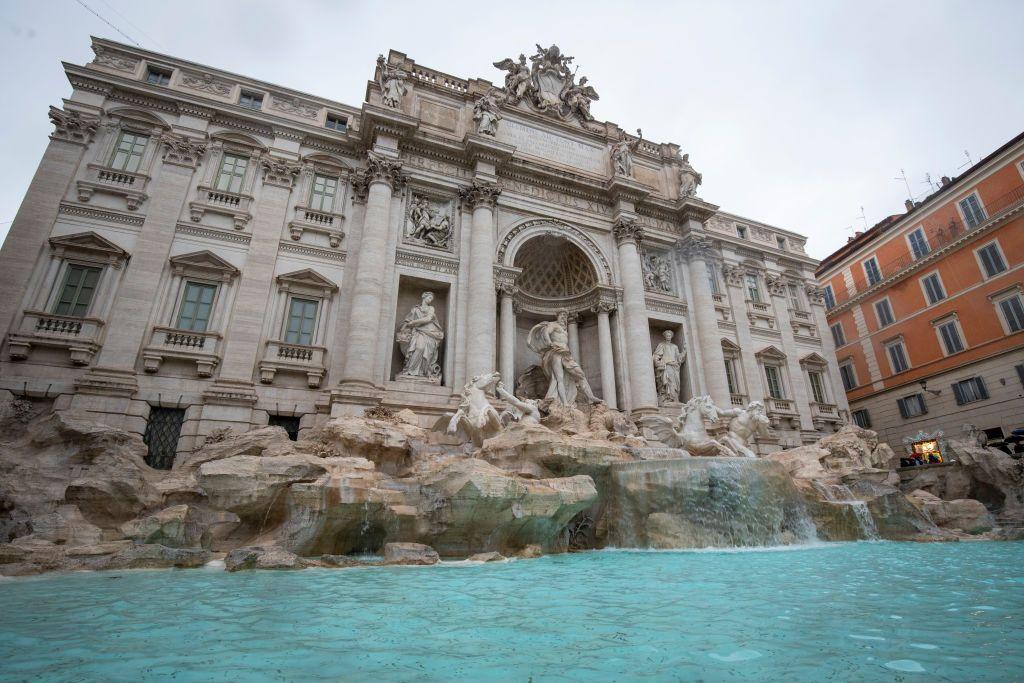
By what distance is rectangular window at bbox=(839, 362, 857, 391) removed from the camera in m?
27.2

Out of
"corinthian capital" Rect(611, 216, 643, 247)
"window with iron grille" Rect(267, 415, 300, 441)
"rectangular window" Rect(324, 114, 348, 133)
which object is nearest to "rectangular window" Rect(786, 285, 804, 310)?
"corinthian capital" Rect(611, 216, 643, 247)

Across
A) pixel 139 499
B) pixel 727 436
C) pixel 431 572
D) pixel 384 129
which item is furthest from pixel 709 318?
pixel 139 499

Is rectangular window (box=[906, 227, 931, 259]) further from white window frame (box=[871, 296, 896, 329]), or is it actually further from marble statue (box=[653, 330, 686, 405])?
marble statue (box=[653, 330, 686, 405])

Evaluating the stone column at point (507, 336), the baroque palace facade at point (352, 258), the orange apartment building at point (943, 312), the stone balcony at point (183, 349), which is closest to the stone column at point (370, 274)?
the baroque palace facade at point (352, 258)

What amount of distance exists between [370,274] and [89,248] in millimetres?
7480

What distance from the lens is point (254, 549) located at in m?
6.46

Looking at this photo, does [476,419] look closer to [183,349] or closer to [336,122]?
[183,349]

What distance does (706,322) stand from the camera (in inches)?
792

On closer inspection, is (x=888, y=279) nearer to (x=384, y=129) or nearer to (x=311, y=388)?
(x=384, y=129)

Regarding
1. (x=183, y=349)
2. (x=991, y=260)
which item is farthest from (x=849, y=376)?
(x=183, y=349)

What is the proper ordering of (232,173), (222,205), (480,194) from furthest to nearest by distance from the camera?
1. (480,194)
2. (232,173)
3. (222,205)

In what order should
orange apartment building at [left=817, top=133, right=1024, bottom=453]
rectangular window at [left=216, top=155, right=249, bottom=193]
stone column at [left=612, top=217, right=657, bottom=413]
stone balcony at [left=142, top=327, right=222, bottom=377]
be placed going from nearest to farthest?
stone balcony at [left=142, top=327, right=222, bottom=377], rectangular window at [left=216, top=155, right=249, bottom=193], stone column at [left=612, top=217, right=657, bottom=413], orange apartment building at [left=817, top=133, right=1024, bottom=453]

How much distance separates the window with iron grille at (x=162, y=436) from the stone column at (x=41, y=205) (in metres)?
4.01

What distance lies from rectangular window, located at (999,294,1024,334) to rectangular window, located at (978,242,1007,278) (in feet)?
4.55
